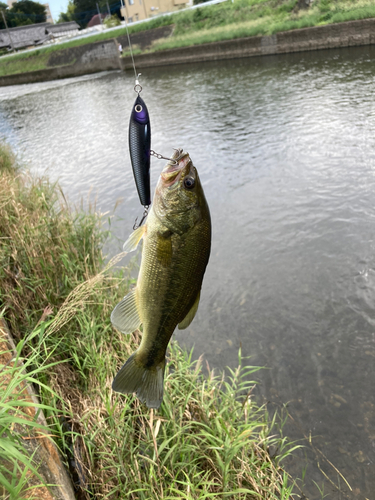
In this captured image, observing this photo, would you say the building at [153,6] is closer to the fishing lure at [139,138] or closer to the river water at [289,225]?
the river water at [289,225]

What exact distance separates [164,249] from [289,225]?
6.03 metres

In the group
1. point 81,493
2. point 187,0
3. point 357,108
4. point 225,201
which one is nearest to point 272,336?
point 81,493

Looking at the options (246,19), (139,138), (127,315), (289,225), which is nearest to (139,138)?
(139,138)

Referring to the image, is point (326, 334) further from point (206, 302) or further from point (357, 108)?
point (357, 108)

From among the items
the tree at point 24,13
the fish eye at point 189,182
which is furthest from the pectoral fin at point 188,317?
the tree at point 24,13

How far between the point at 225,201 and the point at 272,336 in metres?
3.96

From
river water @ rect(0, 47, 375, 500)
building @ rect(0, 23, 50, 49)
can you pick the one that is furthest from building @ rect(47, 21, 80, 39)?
river water @ rect(0, 47, 375, 500)

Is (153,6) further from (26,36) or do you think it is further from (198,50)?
(26,36)

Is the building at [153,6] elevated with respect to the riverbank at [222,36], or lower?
elevated

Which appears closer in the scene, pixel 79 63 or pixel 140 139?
pixel 140 139

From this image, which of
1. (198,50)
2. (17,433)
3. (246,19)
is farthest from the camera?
(246,19)

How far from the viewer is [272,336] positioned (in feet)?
16.7

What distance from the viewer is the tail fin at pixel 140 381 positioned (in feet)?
5.43

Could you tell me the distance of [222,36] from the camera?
26688 mm
